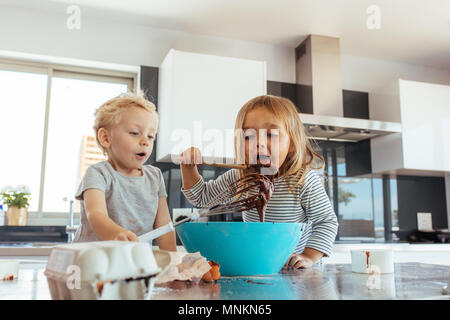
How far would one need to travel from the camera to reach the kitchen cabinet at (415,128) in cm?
282

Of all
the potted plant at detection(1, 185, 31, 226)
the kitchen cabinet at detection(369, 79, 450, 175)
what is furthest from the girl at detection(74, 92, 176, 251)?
the kitchen cabinet at detection(369, 79, 450, 175)

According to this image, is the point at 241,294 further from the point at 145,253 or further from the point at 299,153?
the point at 299,153

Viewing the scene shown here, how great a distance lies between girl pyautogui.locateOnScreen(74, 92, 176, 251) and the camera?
0.94 meters

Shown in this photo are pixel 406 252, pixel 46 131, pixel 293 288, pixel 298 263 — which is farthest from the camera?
pixel 46 131

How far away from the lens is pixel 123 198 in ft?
3.12

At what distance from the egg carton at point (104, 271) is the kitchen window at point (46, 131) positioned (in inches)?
90.7

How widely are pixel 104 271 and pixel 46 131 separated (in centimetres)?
246

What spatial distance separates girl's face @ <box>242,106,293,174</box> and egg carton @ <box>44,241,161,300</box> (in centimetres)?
73

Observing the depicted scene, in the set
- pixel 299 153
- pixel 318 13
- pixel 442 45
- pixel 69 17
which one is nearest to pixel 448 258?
pixel 442 45

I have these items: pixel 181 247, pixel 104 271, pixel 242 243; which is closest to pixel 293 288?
pixel 242 243

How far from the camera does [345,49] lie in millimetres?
3105

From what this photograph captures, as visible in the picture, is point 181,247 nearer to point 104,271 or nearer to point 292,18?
point 292,18

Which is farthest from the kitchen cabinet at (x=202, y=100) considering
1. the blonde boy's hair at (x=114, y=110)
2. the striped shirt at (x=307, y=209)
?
the blonde boy's hair at (x=114, y=110)

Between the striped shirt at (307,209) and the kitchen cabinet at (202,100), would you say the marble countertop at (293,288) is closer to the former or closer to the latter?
the striped shirt at (307,209)
